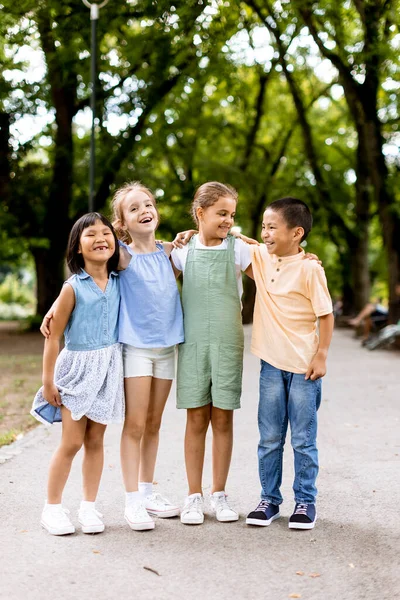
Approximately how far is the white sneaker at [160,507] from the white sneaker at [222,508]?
0.22 meters

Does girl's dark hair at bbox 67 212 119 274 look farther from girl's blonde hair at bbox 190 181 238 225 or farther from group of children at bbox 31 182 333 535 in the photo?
girl's blonde hair at bbox 190 181 238 225

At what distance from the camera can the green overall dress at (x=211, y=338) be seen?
462 cm

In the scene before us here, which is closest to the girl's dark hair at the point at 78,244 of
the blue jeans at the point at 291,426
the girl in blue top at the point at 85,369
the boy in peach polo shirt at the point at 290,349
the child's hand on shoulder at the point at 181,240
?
the girl in blue top at the point at 85,369

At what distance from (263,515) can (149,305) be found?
1.30m

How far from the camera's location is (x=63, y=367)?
14.7 feet

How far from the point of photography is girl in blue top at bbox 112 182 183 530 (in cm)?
451

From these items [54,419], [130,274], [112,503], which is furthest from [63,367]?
[112,503]

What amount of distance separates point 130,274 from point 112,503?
140cm

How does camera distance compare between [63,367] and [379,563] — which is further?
[63,367]

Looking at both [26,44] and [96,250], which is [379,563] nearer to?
[96,250]

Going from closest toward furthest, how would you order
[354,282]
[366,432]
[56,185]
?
[366,432]
[56,185]
[354,282]

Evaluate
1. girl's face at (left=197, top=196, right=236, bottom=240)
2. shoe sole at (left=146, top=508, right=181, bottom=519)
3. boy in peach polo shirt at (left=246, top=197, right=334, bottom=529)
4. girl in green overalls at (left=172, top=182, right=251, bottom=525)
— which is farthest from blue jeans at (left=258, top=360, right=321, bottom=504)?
girl's face at (left=197, top=196, right=236, bottom=240)

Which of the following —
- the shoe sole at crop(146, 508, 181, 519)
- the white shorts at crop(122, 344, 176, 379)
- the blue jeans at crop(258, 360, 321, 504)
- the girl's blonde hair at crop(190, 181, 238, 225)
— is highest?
the girl's blonde hair at crop(190, 181, 238, 225)

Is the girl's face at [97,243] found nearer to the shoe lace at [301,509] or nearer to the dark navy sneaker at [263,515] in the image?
the dark navy sneaker at [263,515]
